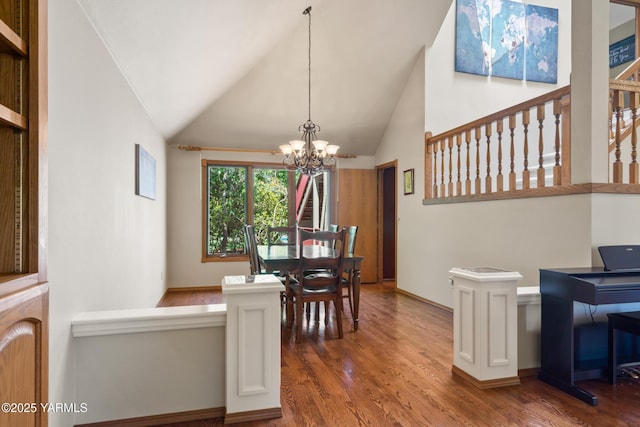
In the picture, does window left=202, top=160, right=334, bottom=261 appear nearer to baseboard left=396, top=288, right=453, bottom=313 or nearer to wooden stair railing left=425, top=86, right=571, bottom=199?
baseboard left=396, top=288, right=453, bottom=313

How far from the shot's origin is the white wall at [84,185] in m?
1.52

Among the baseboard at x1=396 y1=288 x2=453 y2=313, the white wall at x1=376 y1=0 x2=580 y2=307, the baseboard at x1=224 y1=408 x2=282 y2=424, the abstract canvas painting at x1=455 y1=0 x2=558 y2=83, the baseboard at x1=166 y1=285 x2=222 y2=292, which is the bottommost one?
the baseboard at x1=166 y1=285 x2=222 y2=292

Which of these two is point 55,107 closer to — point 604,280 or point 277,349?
point 277,349

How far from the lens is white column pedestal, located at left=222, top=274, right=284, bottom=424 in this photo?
6.24 ft

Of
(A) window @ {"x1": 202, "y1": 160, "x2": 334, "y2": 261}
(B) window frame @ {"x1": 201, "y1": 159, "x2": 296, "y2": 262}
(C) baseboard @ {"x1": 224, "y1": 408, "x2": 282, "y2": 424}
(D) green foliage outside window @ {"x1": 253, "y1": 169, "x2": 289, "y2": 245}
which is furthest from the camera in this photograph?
(D) green foliage outside window @ {"x1": 253, "y1": 169, "x2": 289, "y2": 245}

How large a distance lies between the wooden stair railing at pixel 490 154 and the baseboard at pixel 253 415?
2599 mm

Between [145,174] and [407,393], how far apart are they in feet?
9.75

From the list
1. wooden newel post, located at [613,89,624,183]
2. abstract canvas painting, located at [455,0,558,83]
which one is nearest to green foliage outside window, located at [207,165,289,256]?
abstract canvas painting, located at [455,0,558,83]

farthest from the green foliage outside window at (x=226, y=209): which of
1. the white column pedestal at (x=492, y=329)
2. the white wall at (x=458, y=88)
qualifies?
the white column pedestal at (x=492, y=329)

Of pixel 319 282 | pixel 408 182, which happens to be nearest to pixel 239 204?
pixel 408 182

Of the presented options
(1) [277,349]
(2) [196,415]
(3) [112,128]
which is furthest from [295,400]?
(3) [112,128]

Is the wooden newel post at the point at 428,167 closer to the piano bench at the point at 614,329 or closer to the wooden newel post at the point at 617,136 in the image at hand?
the wooden newel post at the point at 617,136

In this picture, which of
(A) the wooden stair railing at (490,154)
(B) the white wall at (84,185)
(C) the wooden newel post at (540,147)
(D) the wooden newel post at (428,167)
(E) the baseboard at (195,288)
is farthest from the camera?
(E) the baseboard at (195,288)

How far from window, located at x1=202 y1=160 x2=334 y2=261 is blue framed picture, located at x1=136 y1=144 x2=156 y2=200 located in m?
1.64
